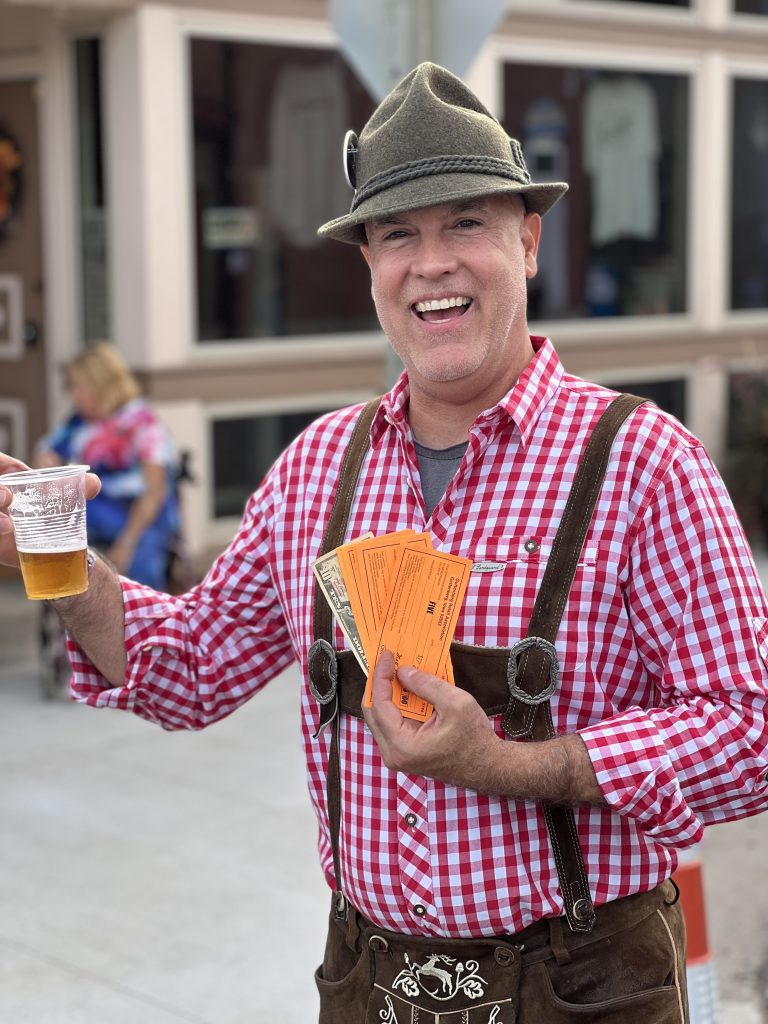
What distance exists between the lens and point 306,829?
568 centimetres

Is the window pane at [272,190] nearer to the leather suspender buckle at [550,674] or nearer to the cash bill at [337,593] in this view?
the cash bill at [337,593]

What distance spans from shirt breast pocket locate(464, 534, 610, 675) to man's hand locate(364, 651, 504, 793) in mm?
170

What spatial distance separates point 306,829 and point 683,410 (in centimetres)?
724

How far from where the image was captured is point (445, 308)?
7.85 feet

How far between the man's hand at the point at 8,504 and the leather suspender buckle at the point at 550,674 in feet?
2.42

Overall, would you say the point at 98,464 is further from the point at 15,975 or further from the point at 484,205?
the point at 484,205

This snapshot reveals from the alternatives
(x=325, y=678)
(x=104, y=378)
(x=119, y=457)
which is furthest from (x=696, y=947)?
(x=104, y=378)

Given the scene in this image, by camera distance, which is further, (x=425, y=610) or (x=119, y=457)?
(x=119, y=457)

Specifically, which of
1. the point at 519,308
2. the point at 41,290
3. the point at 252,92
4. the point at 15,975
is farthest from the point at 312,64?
the point at 519,308

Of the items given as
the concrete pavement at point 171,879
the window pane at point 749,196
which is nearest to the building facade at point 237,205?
the window pane at point 749,196

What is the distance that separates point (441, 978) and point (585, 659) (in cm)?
51

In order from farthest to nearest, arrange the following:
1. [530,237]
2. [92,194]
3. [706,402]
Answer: [706,402] → [92,194] → [530,237]

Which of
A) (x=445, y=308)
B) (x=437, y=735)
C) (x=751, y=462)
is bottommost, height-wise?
(x=751, y=462)

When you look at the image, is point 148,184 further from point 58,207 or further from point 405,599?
point 405,599
